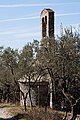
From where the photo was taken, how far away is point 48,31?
4369cm

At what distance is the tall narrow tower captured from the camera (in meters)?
43.9

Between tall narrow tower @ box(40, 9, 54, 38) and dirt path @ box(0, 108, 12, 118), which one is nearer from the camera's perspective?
dirt path @ box(0, 108, 12, 118)

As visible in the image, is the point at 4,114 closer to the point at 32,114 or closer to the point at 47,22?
the point at 32,114

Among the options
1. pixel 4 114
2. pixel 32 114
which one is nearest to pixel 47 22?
pixel 4 114

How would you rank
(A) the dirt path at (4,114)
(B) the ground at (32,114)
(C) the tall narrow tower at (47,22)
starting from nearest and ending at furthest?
(B) the ground at (32,114), (A) the dirt path at (4,114), (C) the tall narrow tower at (47,22)

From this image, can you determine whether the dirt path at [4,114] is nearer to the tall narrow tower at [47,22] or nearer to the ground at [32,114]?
the ground at [32,114]

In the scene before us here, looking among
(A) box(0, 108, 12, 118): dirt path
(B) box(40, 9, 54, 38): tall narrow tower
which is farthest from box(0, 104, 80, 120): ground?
(B) box(40, 9, 54, 38): tall narrow tower

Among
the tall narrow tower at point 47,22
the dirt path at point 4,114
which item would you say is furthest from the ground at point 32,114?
the tall narrow tower at point 47,22

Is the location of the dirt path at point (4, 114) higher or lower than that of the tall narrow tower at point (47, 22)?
lower

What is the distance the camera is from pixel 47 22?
44531 mm

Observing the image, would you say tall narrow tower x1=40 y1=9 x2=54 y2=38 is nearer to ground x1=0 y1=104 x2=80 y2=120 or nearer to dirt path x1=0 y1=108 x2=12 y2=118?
dirt path x1=0 y1=108 x2=12 y2=118

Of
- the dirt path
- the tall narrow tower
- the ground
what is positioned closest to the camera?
the ground

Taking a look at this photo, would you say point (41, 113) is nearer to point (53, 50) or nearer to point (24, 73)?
point (53, 50)

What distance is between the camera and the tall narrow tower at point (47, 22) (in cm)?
4394
